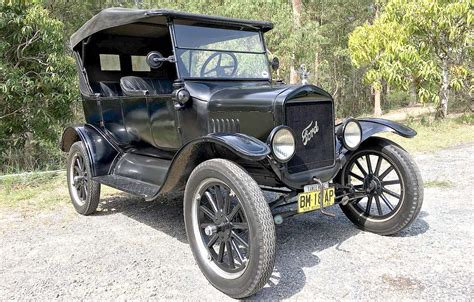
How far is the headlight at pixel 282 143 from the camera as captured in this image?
2.84m

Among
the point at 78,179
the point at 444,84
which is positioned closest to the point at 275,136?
the point at 78,179

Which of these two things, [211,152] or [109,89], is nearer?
[211,152]

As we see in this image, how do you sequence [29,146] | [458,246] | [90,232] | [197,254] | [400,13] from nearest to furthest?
1. [197,254]
2. [458,246]
3. [90,232]
4. [29,146]
5. [400,13]

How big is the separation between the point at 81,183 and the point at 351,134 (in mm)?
2992

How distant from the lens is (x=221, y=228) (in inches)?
110

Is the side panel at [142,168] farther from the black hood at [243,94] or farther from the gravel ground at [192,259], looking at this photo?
the black hood at [243,94]

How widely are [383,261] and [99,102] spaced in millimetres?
3411

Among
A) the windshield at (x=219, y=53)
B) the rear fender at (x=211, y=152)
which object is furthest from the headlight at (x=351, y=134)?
the windshield at (x=219, y=53)

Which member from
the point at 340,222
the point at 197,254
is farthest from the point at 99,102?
the point at 340,222

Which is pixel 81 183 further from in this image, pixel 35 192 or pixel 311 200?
pixel 311 200

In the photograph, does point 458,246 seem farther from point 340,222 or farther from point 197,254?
point 197,254

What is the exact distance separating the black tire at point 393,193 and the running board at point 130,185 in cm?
175

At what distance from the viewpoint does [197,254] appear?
2.89 m

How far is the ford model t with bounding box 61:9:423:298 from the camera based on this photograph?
274cm
